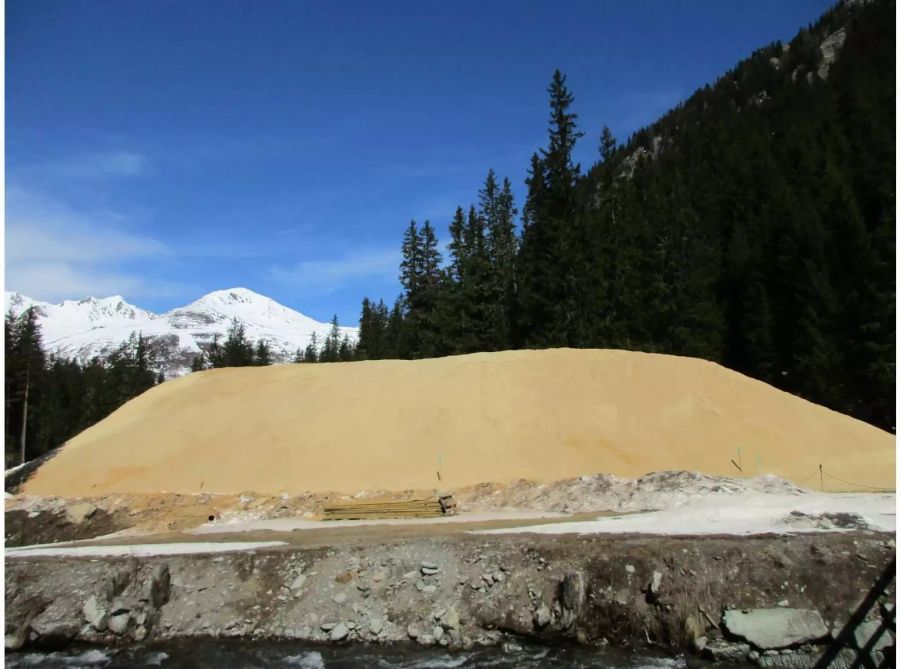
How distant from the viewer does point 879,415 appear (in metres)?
34.2

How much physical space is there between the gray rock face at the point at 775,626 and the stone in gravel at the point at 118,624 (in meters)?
9.68

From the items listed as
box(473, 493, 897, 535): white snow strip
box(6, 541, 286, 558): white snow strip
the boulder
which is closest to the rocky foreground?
box(6, 541, 286, 558): white snow strip

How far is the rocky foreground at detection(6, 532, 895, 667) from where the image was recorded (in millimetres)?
9906

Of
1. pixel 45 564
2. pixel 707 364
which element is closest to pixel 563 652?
pixel 45 564

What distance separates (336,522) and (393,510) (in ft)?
5.39

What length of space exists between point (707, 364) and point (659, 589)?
58.3ft

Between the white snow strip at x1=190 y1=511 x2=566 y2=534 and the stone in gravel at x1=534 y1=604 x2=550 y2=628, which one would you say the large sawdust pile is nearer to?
the white snow strip at x1=190 y1=511 x2=566 y2=534

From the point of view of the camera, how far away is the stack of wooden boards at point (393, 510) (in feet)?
59.6

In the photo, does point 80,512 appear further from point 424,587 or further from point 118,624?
point 424,587

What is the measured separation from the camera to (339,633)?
10430mm

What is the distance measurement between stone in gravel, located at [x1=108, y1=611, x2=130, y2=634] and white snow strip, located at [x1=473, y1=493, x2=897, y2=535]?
6785mm

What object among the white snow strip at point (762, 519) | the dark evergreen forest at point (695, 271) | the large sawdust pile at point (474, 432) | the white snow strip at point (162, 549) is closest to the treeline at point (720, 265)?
the dark evergreen forest at point (695, 271)

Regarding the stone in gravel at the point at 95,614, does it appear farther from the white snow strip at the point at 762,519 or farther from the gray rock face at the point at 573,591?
the gray rock face at the point at 573,591

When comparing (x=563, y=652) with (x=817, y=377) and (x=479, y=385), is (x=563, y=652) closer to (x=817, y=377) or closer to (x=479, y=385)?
(x=479, y=385)
